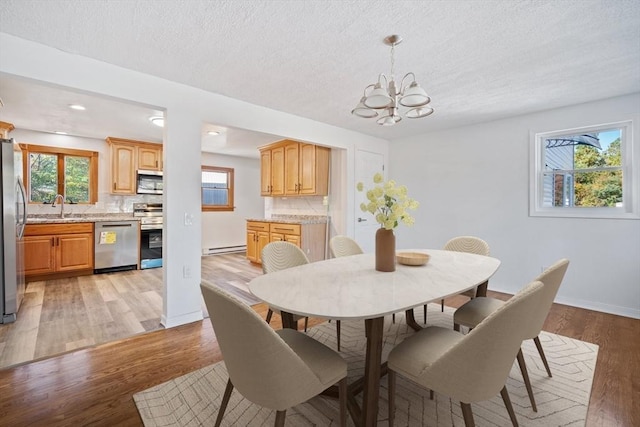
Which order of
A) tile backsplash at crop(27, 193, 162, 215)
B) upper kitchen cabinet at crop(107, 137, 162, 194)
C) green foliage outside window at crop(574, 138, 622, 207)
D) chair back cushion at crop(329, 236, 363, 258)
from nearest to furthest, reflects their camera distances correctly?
chair back cushion at crop(329, 236, 363, 258) < green foliage outside window at crop(574, 138, 622, 207) < tile backsplash at crop(27, 193, 162, 215) < upper kitchen cabinet at crop(107, 137, 162, 194)

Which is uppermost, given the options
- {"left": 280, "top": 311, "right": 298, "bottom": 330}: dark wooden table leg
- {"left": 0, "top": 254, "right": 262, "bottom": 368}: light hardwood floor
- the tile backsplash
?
the tile backsplash

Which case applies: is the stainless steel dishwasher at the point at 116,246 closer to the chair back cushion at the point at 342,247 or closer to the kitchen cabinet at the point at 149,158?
the kitchen cabinet at the point at 149,158

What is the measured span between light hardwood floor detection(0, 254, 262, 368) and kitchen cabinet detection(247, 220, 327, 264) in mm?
682

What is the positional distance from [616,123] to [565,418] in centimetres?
312

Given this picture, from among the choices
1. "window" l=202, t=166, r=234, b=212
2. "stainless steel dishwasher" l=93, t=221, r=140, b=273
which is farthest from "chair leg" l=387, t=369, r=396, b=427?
"window" l=202, t=166, r=234, b=212

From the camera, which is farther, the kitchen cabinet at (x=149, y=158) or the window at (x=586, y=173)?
the kitchen cabinet at (x=149, y=158)

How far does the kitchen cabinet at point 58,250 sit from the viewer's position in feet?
13.3

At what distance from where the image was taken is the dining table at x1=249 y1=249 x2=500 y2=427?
1.24 metres

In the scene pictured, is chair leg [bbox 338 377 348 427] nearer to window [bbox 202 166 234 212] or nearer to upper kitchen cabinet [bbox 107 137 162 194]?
upper kitchen cabinet [bbox 107 137 162 194]

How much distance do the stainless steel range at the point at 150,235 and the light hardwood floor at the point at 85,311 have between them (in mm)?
355

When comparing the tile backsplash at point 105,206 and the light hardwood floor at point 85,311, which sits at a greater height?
the tile backsplash at point 105,206

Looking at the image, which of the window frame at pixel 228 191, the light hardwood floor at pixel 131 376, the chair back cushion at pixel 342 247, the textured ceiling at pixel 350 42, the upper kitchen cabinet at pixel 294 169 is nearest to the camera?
the light hardwood floor at pixel 131 376

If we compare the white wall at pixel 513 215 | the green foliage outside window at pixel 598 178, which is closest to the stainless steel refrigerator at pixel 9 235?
the white wall at pixel 513 215

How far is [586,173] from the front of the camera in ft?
11.1
